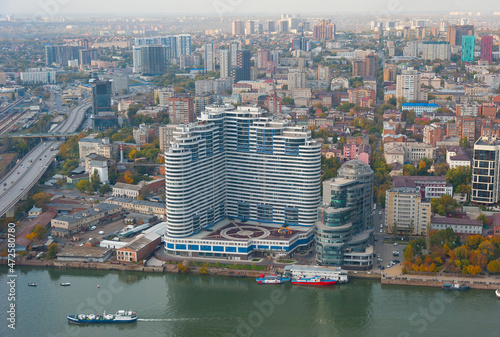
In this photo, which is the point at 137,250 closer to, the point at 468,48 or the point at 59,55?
the point at 468,48

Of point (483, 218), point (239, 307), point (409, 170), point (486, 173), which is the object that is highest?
point (486, 173)

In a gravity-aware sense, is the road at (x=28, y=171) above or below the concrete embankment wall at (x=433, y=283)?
above

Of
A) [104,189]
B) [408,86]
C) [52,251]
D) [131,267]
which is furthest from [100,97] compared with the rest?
[131,267]

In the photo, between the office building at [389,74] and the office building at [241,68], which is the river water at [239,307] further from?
the office building at [241,68]

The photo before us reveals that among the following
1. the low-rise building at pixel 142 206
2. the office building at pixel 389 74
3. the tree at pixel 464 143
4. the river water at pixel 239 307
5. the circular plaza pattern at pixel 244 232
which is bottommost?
the river water at pixel 239 307

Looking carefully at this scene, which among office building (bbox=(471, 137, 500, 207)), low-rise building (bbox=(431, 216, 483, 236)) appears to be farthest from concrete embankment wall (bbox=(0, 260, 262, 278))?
office building (bbox=(471, 137, 500, 207))

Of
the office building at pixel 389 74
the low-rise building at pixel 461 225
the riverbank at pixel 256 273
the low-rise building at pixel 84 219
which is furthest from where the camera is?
the office building at pixel 389 74

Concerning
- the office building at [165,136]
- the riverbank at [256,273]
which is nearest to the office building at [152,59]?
the office building at [165,136]
